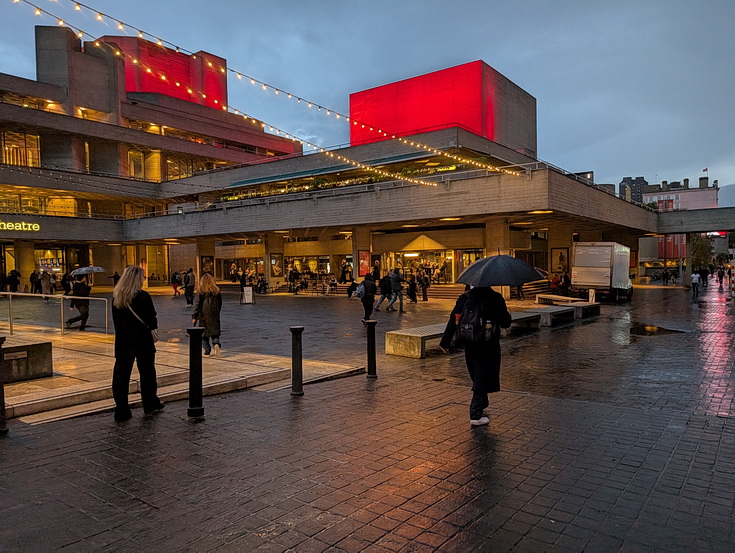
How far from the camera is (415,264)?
3400 cm

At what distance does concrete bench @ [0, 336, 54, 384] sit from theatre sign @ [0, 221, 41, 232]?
34.5 meters

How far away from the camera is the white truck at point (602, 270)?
25250 millimetres

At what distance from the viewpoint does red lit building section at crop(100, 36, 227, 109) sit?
59.8 m

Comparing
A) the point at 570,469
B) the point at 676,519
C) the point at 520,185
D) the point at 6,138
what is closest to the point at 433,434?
the point at 570,469

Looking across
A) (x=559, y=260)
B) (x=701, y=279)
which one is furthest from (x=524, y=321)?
(x=701, y=279)

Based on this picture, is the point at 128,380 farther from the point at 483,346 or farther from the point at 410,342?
the point at 410,342

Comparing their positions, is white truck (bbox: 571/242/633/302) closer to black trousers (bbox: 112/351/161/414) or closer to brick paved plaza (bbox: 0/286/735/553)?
brick paved plaza (bbox: 0/286/735/553)

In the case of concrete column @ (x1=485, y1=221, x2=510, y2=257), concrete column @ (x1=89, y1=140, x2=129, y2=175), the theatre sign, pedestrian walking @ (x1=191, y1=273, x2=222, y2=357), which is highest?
concrete column @ (x1=89, y1=140, x2=129, y2=175)

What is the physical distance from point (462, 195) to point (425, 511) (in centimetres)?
2370

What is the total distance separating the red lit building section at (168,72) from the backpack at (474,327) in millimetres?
57810

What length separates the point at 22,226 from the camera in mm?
36625

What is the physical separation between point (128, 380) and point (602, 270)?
2448 cm

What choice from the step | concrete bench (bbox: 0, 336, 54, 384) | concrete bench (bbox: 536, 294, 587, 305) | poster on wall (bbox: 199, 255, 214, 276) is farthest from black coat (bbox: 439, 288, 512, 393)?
poster on wall (bbox: 199, 255, 214, 276)

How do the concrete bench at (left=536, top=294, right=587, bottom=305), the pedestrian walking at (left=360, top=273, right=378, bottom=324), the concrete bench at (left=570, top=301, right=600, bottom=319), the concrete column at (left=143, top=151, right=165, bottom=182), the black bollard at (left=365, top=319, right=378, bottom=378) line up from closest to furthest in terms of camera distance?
1. the black bollard at (left=365, top=319, right=378, bottom=378)
2. the pedestrian walking at (left=360, top=273, right=378, bottom=324)
3. the concrete bench at (left=570, top=301, right=600, bottom=319)
4. the concrete bench at (left=536, top=294, right=587, bottom=305)
5. the concrete column at (left=143, top=151, right=165, bottom=182)
